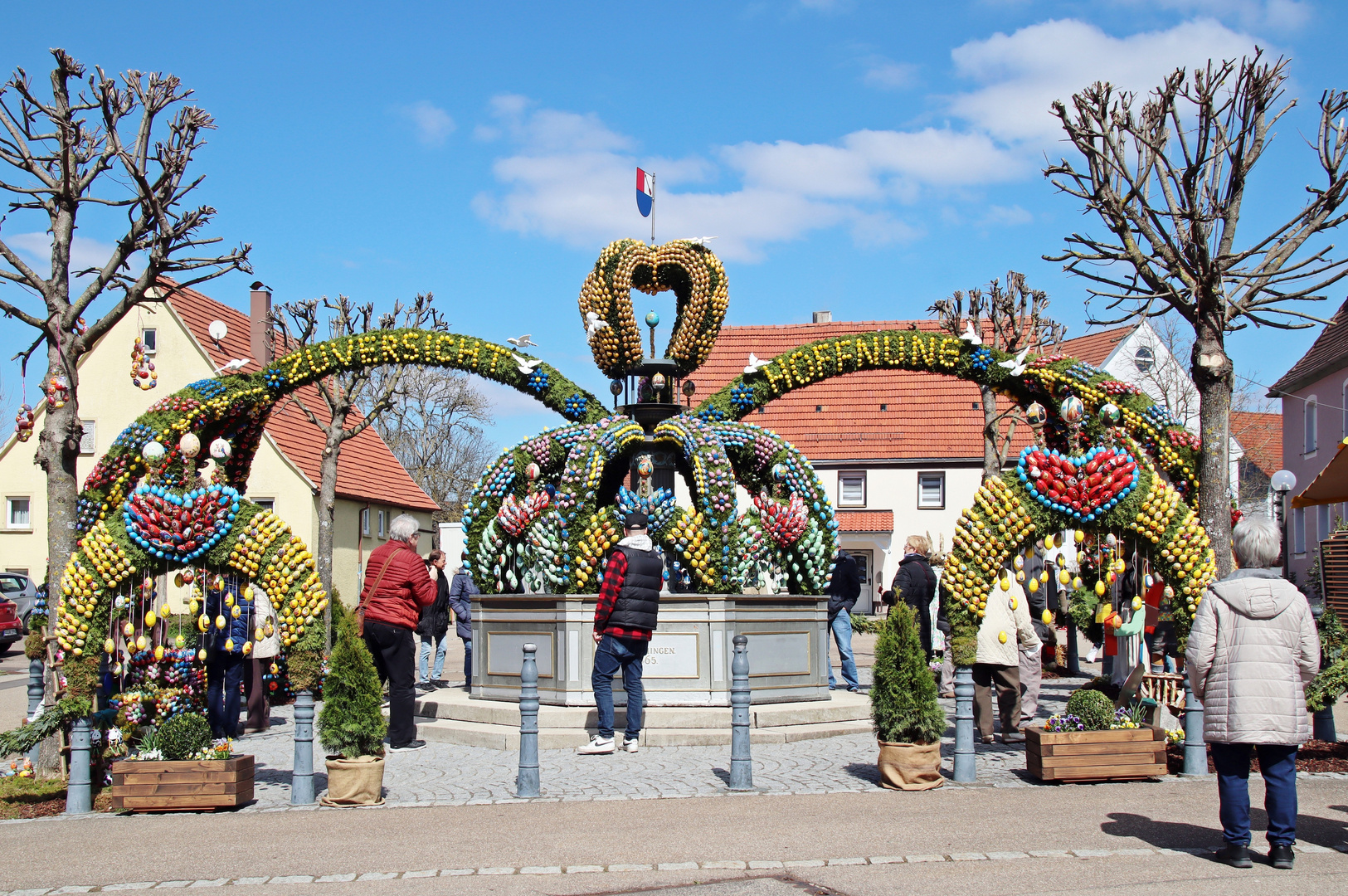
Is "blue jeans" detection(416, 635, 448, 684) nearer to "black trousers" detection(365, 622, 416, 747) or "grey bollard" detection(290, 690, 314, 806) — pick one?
"black trousers" detection(365, 622, 416, 747)

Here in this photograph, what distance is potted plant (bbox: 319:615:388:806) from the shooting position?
26.7 ft

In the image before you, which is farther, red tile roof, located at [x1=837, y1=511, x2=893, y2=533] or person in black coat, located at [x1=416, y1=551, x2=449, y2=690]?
red tile roof, located at [x1=837, y1=511, x2=893, y2=533]

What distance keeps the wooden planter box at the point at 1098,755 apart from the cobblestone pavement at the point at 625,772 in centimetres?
23

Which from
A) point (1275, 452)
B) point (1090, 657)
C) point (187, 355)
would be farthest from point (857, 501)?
point (1275, 452)

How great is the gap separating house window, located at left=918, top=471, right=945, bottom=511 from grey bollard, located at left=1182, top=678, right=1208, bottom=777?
28.3 meters

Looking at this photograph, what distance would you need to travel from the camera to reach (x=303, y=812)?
8.07 meters

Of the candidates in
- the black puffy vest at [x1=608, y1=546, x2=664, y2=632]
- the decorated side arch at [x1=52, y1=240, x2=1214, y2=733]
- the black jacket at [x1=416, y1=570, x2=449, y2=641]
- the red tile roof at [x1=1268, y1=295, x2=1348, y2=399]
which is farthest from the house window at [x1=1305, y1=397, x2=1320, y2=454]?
the black puffy vest at [x1=608, y1=546, x2=664, y2=632]

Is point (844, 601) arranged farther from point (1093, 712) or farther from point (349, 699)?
point (349, 699)

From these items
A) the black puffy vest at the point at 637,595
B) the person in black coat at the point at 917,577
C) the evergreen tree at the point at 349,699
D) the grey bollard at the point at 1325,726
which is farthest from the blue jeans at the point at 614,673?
the grey bollard at the point at 1325,726

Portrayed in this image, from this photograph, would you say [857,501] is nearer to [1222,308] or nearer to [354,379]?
[354,379]

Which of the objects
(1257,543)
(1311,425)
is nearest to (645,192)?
(1257,543)

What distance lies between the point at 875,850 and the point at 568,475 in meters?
6.04

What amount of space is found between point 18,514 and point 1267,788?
33888 millimetres

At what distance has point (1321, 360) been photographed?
108 feet
